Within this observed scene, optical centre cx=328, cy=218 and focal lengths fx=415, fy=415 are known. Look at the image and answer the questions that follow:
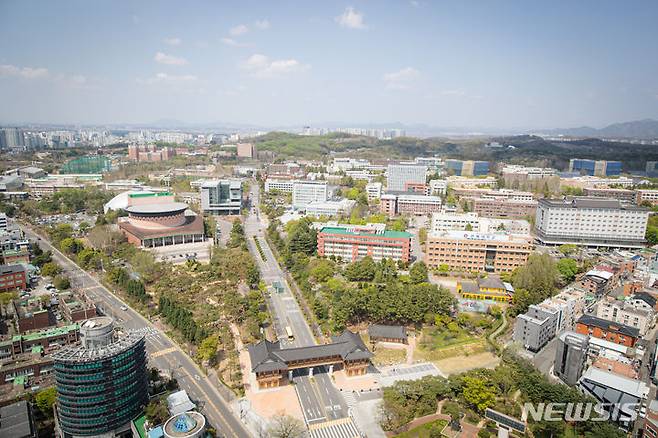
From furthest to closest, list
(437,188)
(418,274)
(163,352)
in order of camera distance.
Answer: (437,188) → (418,274) → (163,352)

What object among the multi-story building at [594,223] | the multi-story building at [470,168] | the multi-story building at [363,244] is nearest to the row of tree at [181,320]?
the multi-story building at [363,244]

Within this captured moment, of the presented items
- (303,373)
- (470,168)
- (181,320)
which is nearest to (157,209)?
(181,320)

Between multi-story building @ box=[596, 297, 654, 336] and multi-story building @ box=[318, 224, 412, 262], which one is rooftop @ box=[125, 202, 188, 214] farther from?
multi-story building @ box=[596, 297, 654, 336]

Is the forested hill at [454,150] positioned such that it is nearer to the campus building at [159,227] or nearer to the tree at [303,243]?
the campus building at [159,227]

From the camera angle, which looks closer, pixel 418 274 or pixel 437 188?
pixel 418 274

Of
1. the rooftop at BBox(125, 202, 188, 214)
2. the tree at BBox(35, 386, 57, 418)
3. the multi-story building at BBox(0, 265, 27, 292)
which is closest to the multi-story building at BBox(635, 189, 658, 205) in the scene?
the rooftop at BBox(125, 202, 188, 214)

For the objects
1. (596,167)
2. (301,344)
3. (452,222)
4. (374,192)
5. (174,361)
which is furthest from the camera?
(596,167)

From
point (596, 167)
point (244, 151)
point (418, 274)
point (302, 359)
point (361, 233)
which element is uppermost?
point (244, 151)

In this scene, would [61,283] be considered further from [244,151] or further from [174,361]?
[244,151]
